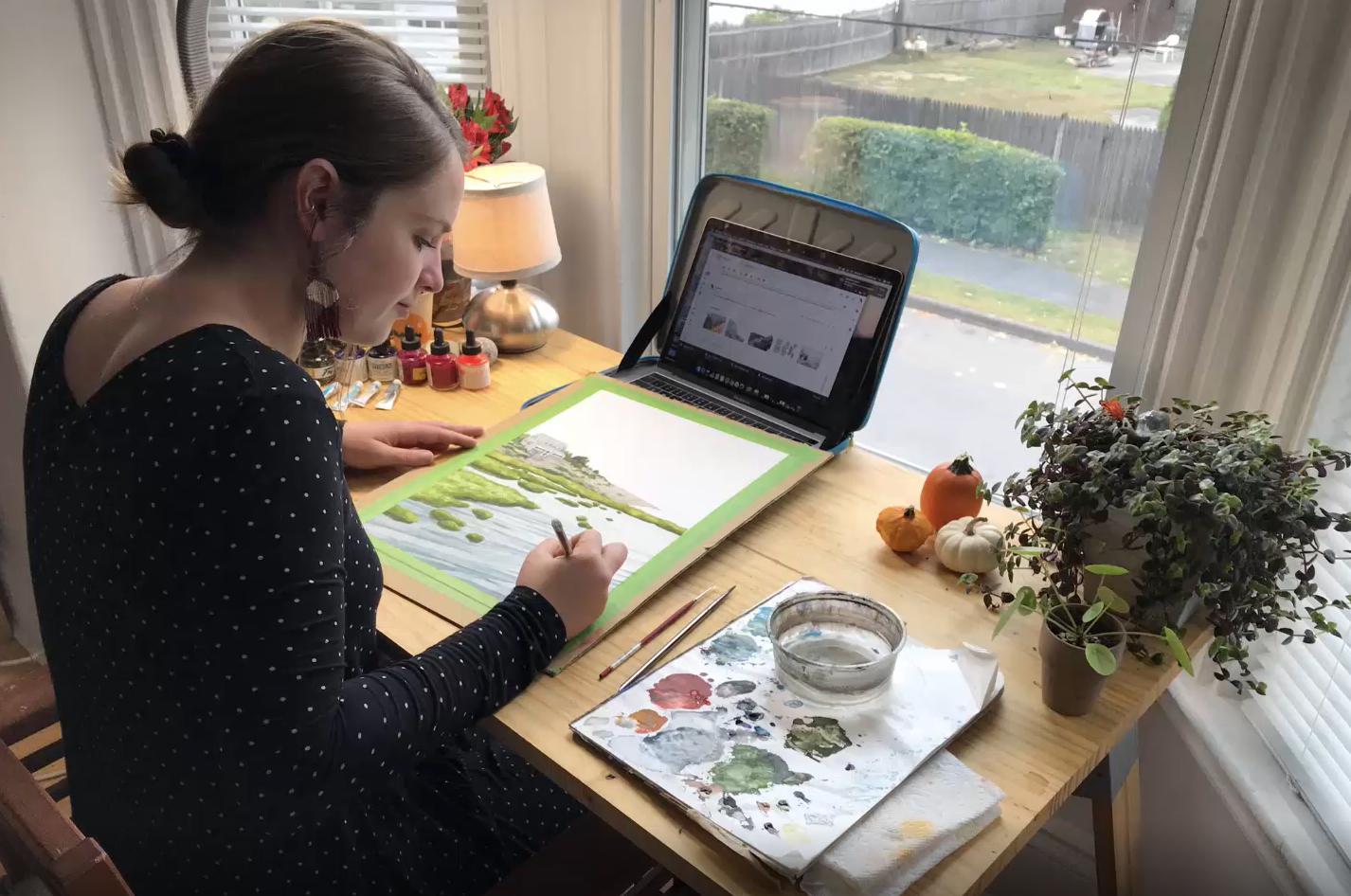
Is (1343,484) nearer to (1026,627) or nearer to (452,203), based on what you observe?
(1026,627)

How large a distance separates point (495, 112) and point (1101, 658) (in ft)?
3.88

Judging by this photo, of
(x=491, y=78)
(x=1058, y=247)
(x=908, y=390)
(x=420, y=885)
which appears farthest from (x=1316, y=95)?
(x=491, y=78)

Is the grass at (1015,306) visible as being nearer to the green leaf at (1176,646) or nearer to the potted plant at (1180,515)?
the potted plant at (1180,515)

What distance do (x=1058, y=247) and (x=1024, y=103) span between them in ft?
0.60

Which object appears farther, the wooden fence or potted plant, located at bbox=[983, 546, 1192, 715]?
the wooden fence

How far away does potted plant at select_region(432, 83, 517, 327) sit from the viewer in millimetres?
1490

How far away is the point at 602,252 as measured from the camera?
1702 mm

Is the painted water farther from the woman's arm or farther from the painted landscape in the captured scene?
the woman's arm

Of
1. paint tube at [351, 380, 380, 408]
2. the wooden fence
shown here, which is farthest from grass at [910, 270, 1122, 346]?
paint tube at [351, 380, 380, 408]

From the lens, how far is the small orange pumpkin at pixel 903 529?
108cm

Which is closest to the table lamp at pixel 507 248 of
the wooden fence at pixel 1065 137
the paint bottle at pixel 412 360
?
the paint bottle at pixel 412 360

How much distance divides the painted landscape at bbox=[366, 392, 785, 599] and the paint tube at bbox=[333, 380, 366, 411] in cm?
27

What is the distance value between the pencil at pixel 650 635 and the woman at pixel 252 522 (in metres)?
0.05

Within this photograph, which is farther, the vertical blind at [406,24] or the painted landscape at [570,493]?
the vertical blind at [406,24]
